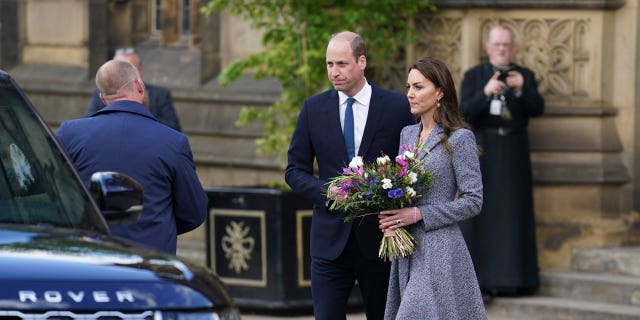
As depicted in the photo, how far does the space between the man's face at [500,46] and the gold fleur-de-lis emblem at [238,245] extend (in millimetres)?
2287

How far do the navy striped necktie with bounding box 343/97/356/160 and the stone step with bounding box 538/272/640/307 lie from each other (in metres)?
4.14

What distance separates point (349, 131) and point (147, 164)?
1.28 metres

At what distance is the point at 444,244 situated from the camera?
25.0 feet

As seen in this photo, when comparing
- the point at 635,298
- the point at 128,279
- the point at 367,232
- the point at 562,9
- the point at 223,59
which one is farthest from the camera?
the point at 223,59

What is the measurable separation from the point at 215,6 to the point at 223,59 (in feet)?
9.52

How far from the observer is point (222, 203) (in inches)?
503

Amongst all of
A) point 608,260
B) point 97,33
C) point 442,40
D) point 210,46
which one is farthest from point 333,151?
point 97,33

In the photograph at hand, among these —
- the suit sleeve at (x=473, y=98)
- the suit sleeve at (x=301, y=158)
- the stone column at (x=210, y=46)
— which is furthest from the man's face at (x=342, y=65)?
the stone column at (x=210, y=46)

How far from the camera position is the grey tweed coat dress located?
24.8 feet

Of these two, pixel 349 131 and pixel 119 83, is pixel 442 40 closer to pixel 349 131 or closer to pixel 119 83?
pixel 349 131

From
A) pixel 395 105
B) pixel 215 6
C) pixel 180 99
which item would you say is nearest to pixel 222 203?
pixel 215 6

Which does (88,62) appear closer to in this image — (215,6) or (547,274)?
(215,6)

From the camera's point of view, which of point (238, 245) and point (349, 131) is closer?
point (349, 131)

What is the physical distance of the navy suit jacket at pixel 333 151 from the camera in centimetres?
827
